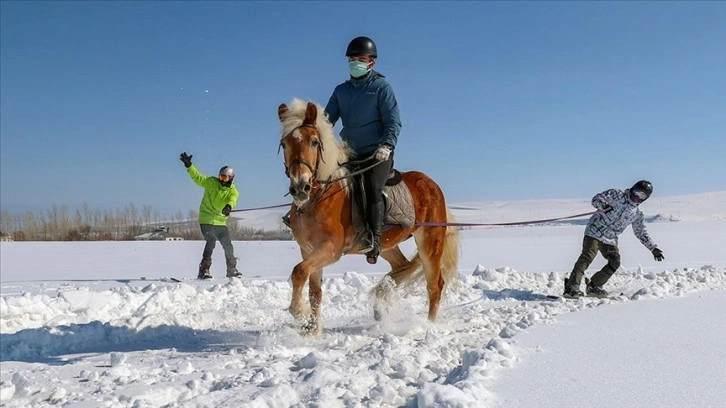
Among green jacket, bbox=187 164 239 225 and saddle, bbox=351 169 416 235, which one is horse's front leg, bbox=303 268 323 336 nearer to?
saddle, bbox=351 169 416 235

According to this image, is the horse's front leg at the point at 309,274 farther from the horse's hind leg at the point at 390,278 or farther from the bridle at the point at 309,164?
the horse's hind leg at the point at 390,278

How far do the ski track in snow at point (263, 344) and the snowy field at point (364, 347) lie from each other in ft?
0.05

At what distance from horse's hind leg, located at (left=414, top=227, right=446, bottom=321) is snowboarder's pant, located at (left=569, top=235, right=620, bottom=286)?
7.35 ft

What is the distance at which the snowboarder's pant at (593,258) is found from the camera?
735 cm

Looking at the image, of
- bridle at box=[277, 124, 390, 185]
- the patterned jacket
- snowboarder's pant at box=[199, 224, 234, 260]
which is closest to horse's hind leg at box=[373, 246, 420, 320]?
bridle at box=[277, 124, 390, 185]

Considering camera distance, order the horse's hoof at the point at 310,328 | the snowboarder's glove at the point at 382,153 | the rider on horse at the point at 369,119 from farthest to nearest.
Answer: the rider on horse at the point at 369,119 → the snowboarder's glove at the point at 382,153 → the horse's hoof at the point at 310,328

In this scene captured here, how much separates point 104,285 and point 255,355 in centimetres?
522

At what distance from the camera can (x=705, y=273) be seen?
8.09 meters

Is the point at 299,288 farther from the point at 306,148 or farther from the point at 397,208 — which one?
the point at 397,208

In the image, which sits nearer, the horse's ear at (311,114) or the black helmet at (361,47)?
the horse's ear at (311,114)

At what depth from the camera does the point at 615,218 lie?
7379mm

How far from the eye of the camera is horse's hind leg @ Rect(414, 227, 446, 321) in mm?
6113

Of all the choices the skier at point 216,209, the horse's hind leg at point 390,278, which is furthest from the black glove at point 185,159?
the horse's hind leg at point 390,278

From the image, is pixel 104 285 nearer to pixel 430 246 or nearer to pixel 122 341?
pixel 122 341
